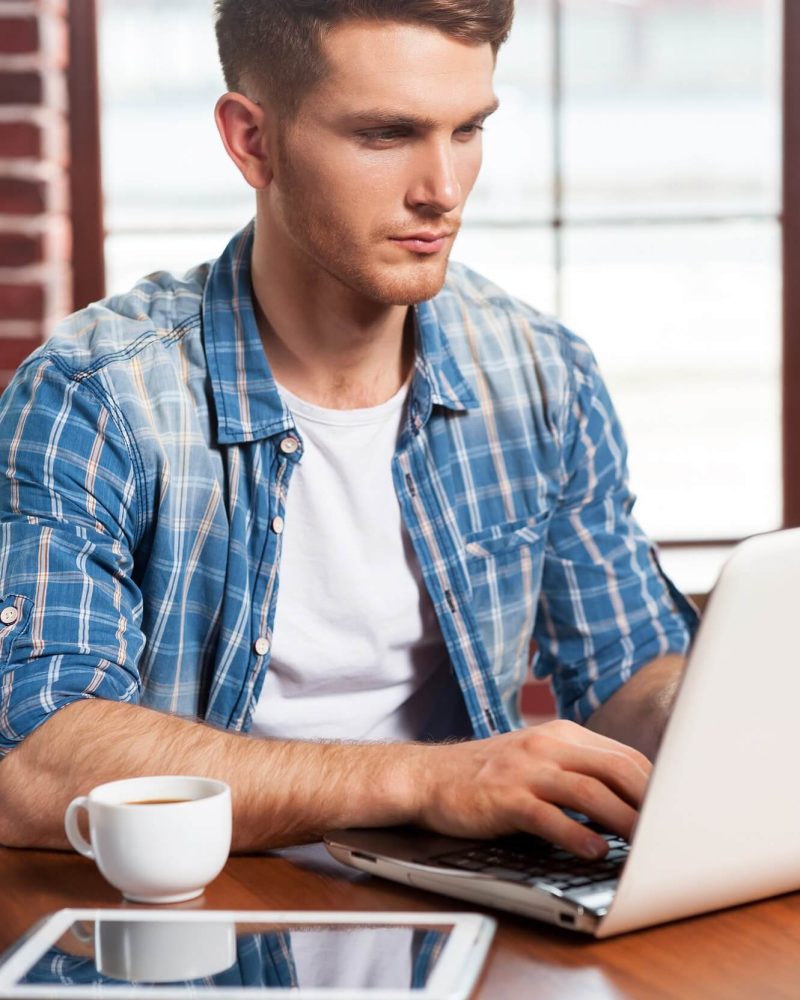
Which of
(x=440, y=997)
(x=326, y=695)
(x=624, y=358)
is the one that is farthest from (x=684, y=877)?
(x=624, y=358)

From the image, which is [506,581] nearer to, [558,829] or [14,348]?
[558,829]

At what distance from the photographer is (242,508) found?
5.18 feet

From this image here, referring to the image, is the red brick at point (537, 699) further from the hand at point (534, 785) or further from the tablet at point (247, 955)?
the tablet at point (247, 955)

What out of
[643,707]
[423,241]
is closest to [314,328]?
[423,241]

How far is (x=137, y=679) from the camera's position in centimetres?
138

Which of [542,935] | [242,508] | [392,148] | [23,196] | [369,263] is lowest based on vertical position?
[542,935]

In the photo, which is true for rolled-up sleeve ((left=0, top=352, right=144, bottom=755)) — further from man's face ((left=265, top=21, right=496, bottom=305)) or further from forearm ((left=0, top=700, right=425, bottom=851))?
man's face ((left=265, top=21, right=496, bottom=305))

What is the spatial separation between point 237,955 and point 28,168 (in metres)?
1.86

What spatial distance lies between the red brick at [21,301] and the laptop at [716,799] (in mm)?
1697

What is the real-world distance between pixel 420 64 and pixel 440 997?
40.3 inches

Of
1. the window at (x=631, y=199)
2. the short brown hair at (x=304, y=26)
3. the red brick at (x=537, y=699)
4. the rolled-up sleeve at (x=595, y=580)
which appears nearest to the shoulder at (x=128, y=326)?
the short brown hair at (x=304, y=26)

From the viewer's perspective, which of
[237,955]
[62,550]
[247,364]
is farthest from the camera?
[247,364]

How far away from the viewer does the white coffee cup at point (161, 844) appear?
0.96 metres

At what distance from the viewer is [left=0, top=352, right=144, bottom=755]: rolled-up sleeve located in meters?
1.28
